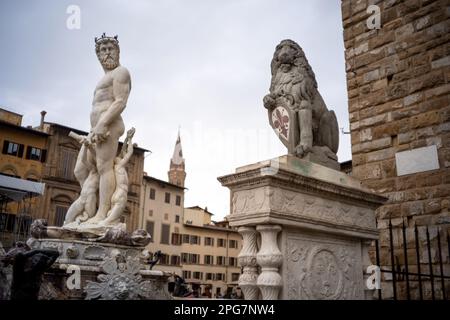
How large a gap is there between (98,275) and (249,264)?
9.60 ft

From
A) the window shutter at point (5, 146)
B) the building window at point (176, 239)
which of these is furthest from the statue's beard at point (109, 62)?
the building window at point (176, 239)

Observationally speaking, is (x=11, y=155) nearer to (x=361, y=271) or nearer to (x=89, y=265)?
(x=89, y=265)

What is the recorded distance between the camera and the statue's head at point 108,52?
7.55 metres

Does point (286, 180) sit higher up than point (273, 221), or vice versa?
point (286, 180)

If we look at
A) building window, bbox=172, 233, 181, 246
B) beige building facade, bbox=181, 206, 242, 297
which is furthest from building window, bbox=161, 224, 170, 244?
beige building facade, bbox=181, 206, 242, 297

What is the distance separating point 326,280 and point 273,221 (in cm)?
97

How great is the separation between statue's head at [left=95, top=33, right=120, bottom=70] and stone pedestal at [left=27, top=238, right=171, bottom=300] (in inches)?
125

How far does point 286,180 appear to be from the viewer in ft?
12.0

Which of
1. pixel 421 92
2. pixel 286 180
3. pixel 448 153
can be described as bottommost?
pixel 286 180

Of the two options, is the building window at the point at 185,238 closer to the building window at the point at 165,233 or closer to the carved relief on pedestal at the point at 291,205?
the building window at the point at 165,233

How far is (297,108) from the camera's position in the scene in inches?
179

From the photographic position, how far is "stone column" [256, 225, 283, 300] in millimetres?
3393

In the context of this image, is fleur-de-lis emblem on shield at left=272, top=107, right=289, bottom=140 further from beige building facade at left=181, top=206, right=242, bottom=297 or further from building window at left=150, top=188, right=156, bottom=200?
beige building facade at left=181, top=206, right=242, bottom=297
